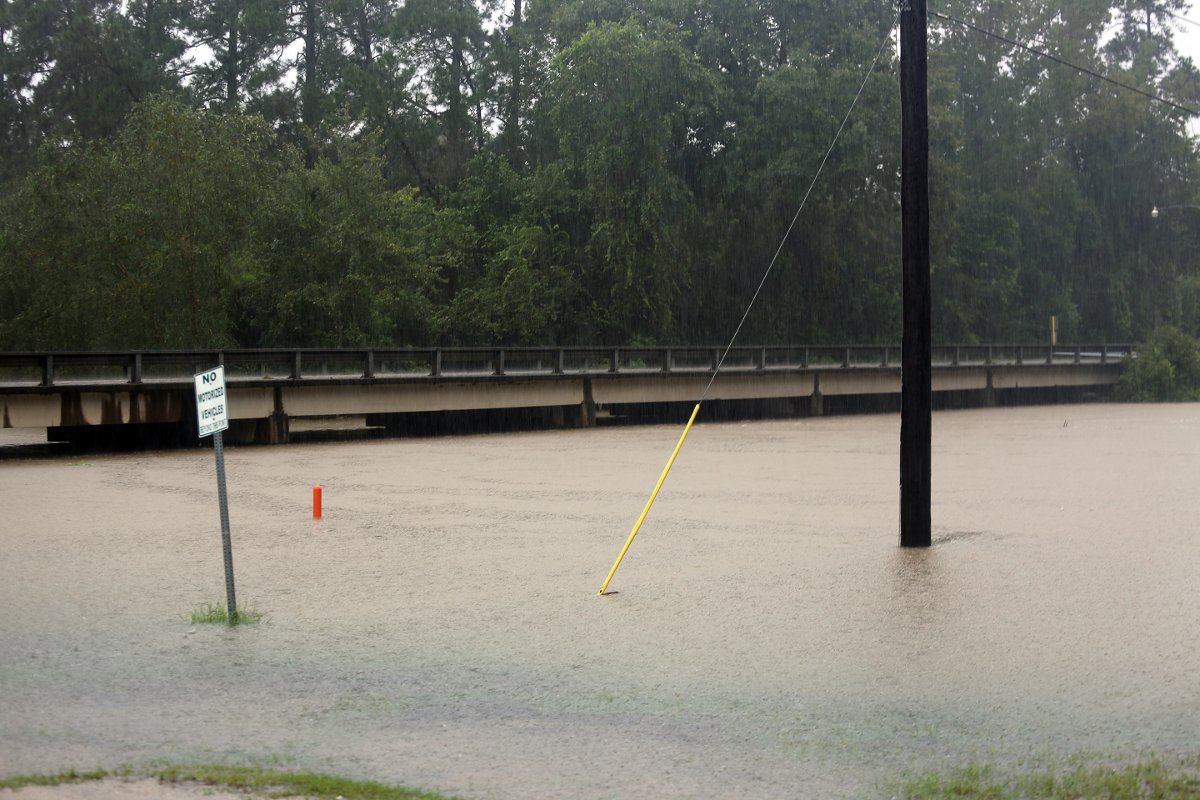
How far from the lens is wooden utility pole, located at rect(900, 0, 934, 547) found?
14.1 meters

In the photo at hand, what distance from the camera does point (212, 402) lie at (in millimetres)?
10359

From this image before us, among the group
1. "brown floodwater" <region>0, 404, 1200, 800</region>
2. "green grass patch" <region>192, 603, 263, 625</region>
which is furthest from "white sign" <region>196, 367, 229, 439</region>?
"brown floodwater" <region>0, 404, 1200, 800</region>

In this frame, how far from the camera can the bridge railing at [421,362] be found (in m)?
28.8

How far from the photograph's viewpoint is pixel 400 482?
21.9 metres

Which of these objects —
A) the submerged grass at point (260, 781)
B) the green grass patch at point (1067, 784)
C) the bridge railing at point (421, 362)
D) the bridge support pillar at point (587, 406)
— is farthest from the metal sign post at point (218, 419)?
the bridge support pillar at point (587, 406)

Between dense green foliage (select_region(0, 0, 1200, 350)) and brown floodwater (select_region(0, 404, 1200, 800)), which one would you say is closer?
brown floodwater (select_region(0, 404, 1200, 800))

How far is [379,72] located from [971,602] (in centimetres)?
5754

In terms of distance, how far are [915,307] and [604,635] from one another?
247 inches

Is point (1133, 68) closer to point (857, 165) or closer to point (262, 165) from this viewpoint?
point (857, 165)

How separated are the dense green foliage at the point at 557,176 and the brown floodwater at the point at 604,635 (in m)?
26.2

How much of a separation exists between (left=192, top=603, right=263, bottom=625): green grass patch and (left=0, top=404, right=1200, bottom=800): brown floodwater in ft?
0.36

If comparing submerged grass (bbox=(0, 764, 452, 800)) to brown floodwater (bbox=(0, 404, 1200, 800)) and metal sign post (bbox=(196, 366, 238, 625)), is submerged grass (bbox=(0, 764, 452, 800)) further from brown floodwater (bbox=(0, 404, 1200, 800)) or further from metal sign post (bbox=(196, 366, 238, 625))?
metal sign post (bbox=(196, 366, 238, 625))

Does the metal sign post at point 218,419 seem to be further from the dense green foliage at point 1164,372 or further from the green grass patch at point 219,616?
the dense green foliage at point 1164,372

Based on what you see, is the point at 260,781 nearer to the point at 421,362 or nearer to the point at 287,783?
the point at 287,783
